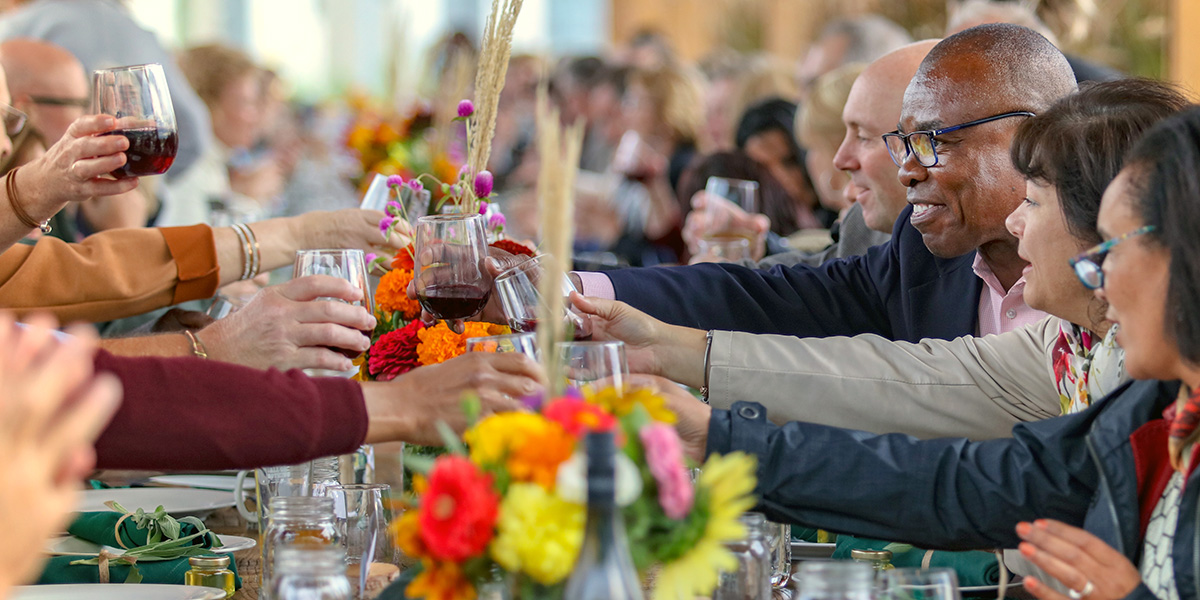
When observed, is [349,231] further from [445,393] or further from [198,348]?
[445,393]

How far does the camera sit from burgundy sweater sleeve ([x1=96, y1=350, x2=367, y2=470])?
47.6 inches

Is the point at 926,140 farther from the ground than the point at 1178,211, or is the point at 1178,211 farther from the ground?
the point at 926,140

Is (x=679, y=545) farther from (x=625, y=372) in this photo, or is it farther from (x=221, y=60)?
(x=221, y=60)

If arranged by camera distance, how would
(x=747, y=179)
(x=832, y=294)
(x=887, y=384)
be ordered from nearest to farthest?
(x=887, y=384)
(x=832, y=294)
(x=747, y=179)

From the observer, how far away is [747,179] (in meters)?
3.95

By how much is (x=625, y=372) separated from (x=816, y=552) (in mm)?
560

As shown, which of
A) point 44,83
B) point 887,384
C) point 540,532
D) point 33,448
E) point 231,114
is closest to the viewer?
point 33,448

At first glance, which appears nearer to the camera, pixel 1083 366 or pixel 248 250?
pixel 1083 366

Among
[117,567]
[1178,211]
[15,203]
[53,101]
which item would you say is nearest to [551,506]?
[1178,211]

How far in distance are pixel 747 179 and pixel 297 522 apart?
110 inches

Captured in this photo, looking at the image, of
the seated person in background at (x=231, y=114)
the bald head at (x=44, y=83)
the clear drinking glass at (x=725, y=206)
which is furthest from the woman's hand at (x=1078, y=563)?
the seated person in background at (x=231, y=114)

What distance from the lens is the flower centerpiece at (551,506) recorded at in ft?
2.93

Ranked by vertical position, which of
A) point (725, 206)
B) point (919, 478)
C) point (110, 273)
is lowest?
point (919, 478)

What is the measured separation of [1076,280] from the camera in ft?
5.16
